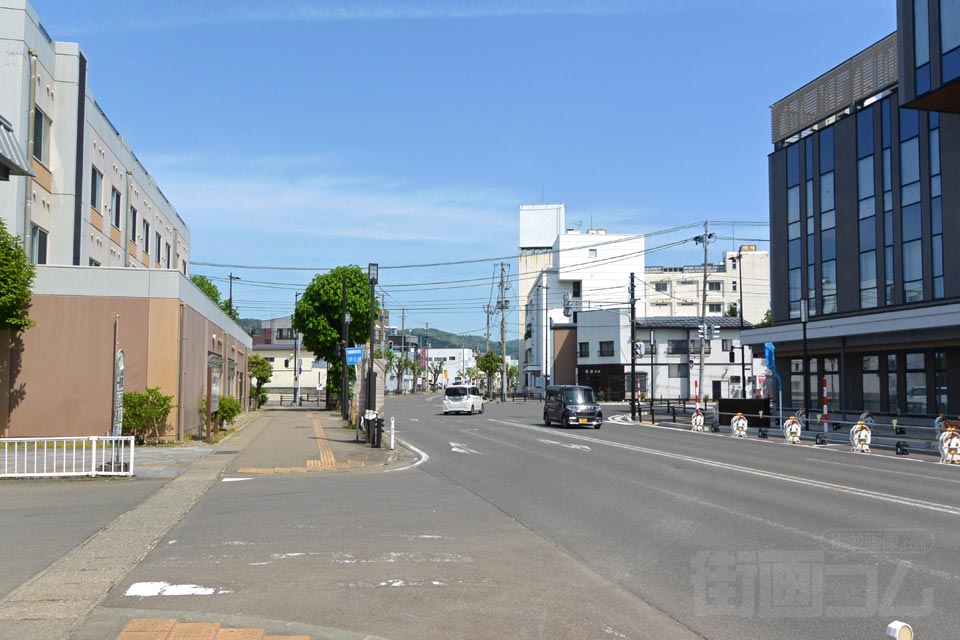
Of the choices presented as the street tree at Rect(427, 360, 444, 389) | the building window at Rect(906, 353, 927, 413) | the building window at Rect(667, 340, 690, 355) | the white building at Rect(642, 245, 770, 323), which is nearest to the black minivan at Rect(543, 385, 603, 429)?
the building window at Rect(906, 353, 927, 413)

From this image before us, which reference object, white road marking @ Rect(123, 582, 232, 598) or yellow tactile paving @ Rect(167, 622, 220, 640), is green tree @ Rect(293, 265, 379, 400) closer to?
white road marking @ Rect(123, 582, 232, 598)

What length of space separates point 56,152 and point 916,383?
3519 cm

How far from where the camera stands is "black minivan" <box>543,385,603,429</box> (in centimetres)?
3750

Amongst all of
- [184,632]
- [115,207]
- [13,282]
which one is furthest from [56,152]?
[184,632]

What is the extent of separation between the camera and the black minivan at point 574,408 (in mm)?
37500

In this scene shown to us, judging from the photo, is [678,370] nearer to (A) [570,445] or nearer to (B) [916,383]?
(B) [916,383]

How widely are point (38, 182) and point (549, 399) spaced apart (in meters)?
23.3

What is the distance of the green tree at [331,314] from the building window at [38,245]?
31.4 metres

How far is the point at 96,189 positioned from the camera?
33.6 meters

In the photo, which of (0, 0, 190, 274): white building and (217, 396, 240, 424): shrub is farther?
(217, 396, 240, 424): shrub

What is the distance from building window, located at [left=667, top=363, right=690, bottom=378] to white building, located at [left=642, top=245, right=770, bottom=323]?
25.6m

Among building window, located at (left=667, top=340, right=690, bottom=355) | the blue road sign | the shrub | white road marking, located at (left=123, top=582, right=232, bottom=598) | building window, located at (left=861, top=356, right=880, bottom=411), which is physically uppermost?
building window, located at (left=667, top=340, right=690, bottom=355)

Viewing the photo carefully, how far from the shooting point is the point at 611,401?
274 ft

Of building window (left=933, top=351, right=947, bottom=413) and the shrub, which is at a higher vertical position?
building window (left=933, top=351, right=947, bottom=413)
